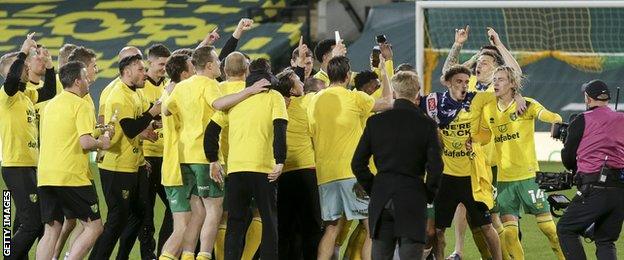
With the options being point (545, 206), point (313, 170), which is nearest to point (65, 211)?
point (313, 170)

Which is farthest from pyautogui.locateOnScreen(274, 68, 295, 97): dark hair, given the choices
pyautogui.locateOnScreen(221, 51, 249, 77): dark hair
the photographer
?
the photographer

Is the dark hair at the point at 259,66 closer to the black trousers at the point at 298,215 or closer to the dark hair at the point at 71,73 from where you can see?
the black trousers at the point at 298,215

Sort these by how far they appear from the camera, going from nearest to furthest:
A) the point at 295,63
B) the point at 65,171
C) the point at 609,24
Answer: the point at 65,171 < the point at 295,63 < the point at 609,24

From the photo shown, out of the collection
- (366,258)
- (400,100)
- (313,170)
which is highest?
(400,100)

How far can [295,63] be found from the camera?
12.5 m

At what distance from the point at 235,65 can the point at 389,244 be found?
2341 mm

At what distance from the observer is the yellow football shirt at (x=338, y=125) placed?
10859 millimetres

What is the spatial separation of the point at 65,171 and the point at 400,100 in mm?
3082

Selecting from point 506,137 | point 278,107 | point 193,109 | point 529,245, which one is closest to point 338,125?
point 278,107

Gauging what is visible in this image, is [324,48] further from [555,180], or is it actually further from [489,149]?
[555,180]

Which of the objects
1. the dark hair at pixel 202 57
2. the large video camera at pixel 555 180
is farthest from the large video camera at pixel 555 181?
the dark hair at pixel 202 57

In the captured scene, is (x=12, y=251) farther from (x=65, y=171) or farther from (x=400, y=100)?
(x=400, y=100)

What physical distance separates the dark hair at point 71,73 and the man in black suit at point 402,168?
2.72 metres

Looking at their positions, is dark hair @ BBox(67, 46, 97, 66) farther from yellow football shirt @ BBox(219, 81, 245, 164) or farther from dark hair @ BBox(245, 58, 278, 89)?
dark hair @ BBox(245, 58, 278, 89)
